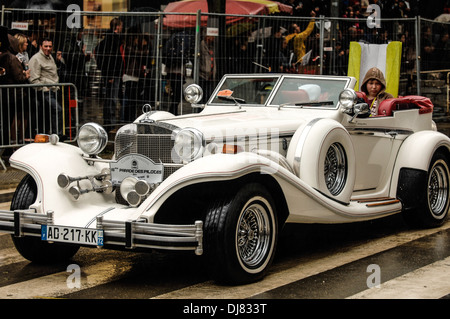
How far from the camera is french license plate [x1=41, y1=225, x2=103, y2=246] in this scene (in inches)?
222

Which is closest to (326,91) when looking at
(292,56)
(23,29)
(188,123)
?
(188,123)

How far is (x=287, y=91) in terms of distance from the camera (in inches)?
309

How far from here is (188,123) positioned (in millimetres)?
6777

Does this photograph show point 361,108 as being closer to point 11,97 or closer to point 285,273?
point 285,273

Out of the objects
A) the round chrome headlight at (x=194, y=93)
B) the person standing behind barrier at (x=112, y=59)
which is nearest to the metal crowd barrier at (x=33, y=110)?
the person standing behind barrier at (x=112, y=59)

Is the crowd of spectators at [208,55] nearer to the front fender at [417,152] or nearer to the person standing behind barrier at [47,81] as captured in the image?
the person standing behind barrier at [47,81]

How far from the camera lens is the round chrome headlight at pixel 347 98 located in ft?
23.9

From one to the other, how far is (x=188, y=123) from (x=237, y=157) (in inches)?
46.7

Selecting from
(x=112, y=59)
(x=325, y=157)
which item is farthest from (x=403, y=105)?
(x=112, y=59)

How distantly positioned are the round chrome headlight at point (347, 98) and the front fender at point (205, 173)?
1822 millimetres

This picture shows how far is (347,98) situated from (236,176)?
218 cm

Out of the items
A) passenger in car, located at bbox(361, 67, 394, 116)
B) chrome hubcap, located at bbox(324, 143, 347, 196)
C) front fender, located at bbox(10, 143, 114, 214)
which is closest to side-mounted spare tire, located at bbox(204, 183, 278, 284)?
chrome hubcap, located at bbox(324, 143, 347, 196)

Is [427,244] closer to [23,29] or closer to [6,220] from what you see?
[6,220]

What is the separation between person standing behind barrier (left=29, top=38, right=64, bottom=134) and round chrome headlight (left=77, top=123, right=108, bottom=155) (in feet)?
17.6
